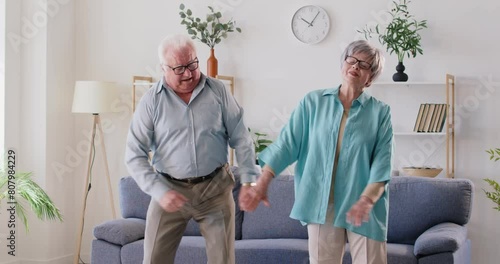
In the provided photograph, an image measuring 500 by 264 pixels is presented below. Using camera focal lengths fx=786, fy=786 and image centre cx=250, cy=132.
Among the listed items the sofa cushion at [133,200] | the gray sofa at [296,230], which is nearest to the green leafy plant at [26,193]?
the sofa cushion at [133,200]

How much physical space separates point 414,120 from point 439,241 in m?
1.87

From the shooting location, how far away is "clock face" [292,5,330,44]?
6.14 metres

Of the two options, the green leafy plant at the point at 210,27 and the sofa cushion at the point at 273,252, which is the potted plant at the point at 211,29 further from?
the sofa cushion at the point at 273,252

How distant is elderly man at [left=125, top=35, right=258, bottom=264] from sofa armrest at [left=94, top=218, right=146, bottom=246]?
1583 millimetres

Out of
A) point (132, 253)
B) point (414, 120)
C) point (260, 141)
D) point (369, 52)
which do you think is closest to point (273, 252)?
point (132, 253)

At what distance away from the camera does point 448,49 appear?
19.2ft

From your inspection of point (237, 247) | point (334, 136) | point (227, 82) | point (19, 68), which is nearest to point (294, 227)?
point (237, 247)

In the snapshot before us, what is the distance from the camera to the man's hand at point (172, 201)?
3.10 metres

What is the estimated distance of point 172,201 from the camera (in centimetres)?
310

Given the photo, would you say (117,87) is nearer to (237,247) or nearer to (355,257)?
(237,247)

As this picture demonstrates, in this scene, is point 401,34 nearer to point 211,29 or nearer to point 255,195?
point 211,29

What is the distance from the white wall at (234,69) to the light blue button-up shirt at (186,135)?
9.48ft

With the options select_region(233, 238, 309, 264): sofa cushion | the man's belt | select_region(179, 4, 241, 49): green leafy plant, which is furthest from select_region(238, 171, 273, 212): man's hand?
select_region(179, 4, 241, 49): green leafy plant

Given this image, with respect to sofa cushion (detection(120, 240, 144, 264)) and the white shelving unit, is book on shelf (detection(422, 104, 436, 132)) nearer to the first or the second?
the white shelving unit
